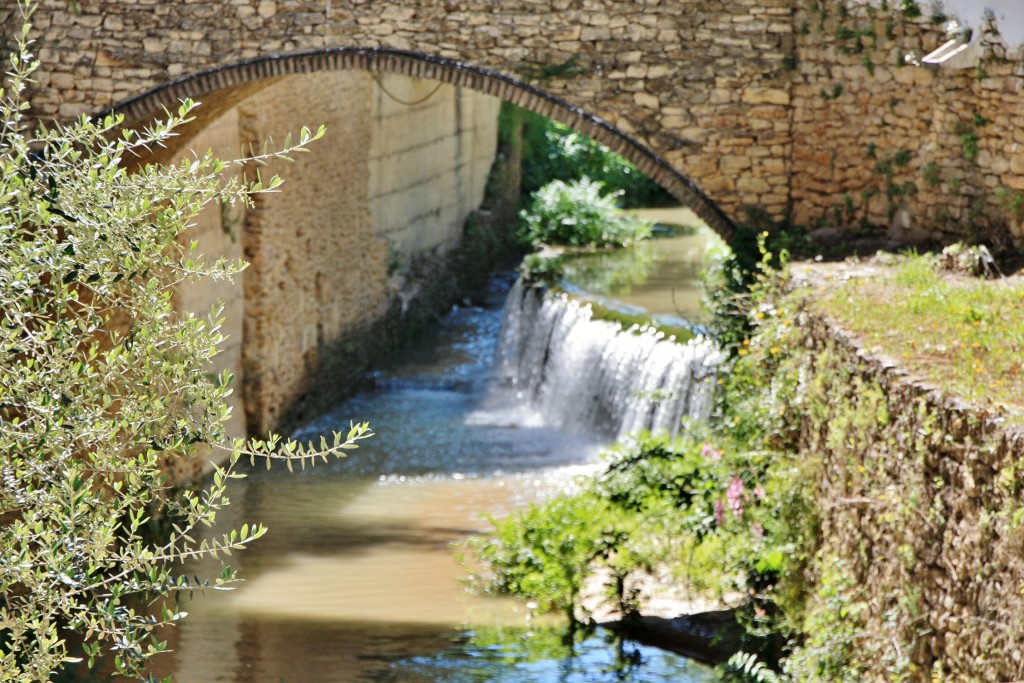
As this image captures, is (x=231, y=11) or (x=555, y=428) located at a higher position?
(x=231, y=11)

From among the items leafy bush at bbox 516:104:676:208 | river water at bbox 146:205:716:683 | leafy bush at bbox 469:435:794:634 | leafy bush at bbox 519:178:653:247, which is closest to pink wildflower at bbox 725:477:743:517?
leafy bush at bbox 469:435:794:634

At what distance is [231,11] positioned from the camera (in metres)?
8.81

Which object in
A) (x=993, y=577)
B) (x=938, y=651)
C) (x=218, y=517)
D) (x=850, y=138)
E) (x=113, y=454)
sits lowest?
(x=218, y=517)

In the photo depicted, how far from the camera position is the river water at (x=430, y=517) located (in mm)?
6852

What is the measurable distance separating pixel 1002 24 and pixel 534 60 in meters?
2.79

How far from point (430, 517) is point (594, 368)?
91.9 inches

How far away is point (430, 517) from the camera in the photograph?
370 inches

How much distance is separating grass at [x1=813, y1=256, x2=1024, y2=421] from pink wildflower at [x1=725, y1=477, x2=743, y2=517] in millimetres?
1007

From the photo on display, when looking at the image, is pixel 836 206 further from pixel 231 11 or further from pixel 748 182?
pixel 231 11

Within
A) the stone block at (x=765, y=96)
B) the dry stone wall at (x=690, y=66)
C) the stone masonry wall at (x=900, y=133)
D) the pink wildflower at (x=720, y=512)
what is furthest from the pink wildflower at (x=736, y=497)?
the stone block at (x=765, y=96)

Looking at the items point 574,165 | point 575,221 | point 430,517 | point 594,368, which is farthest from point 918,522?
point 574,165

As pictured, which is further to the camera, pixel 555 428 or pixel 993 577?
pixel 555 428

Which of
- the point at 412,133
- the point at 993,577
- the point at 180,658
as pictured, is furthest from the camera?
the point at 412,133

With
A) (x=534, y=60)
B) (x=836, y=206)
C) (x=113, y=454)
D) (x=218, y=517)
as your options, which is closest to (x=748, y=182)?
(x=836, y=206)
